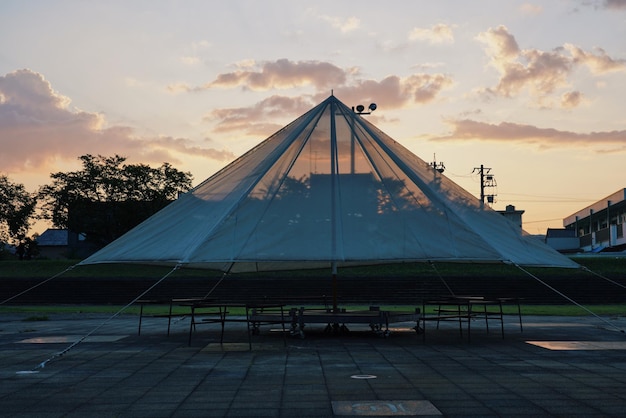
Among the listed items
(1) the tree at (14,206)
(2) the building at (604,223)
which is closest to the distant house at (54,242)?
(1) the tree at (14,206)

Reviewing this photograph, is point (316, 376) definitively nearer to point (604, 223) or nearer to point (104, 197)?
point (104, 197)

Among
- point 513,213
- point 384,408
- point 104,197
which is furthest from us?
point 513,213

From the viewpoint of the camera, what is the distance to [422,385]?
27.0 feet

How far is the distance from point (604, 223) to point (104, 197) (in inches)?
1934

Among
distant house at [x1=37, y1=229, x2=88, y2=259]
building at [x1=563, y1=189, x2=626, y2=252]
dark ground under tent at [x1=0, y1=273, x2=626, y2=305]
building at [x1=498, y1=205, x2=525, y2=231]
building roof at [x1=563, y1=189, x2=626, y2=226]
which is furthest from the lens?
distant house at [x1=37, y1=229, x2=88, y2=259]

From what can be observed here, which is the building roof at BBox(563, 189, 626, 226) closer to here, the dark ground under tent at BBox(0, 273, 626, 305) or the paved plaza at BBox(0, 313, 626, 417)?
the dark ground under tent at BBox(0, 273, 626, 305)

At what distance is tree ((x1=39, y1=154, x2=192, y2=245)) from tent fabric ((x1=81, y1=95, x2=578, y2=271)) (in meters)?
50.9

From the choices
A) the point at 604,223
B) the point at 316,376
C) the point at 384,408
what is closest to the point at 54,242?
the point at 604,223

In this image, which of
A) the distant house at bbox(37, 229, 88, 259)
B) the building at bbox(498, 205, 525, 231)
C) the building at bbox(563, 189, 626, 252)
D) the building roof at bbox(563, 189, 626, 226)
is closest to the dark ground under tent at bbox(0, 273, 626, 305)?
the building roof at bbox(563, 189, 626, 226)

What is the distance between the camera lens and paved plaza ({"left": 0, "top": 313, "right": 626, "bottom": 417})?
6.95 m

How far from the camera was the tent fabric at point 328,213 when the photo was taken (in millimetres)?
12867

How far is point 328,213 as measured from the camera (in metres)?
13.5

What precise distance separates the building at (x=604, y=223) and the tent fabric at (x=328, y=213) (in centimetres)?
4860

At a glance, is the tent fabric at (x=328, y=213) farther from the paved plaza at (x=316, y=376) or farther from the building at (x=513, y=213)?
the building at (x=513, y=213)
